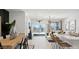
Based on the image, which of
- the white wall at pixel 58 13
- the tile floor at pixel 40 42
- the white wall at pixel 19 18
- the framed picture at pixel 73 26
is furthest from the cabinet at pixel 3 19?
the framed picture at pixel 73 26

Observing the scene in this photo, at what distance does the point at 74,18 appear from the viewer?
220cm

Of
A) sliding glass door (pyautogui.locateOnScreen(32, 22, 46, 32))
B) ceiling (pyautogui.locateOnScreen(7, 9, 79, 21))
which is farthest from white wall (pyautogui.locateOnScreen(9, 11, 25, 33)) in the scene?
sliding glass door (pyautogui.locateOnScreen(32, 22, 46, 32))

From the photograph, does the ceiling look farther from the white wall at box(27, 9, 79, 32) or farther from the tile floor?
the tile floor

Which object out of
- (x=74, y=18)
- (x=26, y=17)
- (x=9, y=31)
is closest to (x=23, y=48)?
(x=9, y=31)

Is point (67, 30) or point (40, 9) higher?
point (40, 9)

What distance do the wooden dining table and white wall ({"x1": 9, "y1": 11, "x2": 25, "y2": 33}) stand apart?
0.10 m

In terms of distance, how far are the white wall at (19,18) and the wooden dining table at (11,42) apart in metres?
0.10

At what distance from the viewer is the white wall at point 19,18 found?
220 cm

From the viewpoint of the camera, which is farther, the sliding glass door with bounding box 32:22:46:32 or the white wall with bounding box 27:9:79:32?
the sliding glass door with bounding box 32:22:46:32

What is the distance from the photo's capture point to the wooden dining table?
215 cm

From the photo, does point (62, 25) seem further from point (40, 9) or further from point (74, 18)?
point (40, 9)

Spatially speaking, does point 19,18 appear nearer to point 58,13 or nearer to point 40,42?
point 40,42
